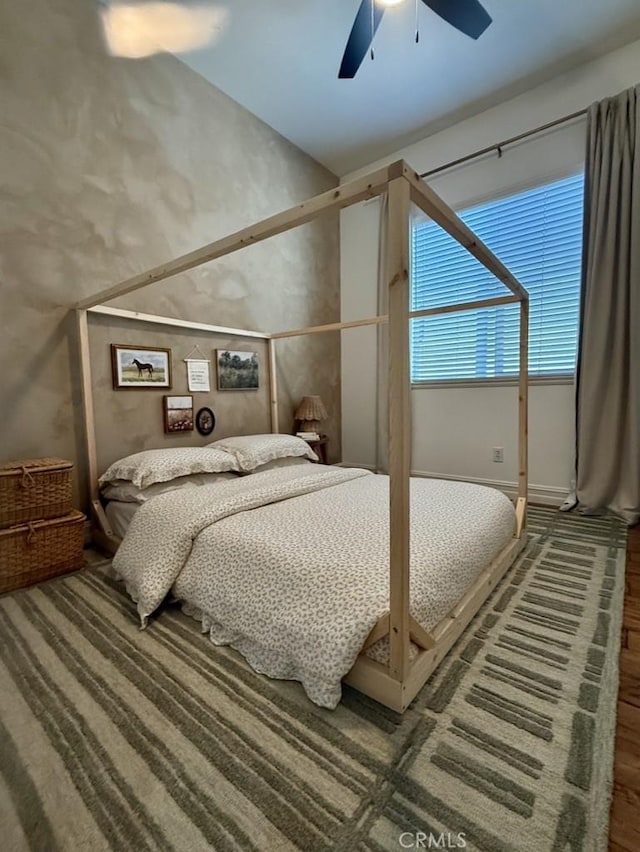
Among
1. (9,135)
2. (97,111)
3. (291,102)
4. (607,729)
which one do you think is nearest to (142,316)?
(9,135)

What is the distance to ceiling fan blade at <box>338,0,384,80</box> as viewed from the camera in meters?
1.89

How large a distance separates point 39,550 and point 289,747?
1543 mm

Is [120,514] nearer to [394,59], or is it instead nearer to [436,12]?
[436,12]

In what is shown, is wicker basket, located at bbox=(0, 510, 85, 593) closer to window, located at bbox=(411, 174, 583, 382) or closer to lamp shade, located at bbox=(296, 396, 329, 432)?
lamp shade, located at bbox=(296, 396, 329, 432)

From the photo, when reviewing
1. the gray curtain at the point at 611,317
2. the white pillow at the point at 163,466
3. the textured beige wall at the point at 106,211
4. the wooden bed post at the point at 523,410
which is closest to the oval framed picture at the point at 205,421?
the textured beige wall at the point at 106,211

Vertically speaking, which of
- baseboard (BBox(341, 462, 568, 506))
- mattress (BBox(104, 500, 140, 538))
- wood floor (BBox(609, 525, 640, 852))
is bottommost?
wood floor (BBox(609, 525, 640, 852))

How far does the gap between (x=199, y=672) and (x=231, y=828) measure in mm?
487

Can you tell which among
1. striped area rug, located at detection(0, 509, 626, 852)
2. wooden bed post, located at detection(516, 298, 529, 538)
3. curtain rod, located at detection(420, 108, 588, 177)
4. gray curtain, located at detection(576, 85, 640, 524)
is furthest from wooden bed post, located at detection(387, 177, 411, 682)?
curtain rod, located at detection(420, 108, 588, 177)

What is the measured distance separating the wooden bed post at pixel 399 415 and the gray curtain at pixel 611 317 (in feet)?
7.69

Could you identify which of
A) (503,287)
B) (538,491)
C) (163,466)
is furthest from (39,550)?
(503,287)

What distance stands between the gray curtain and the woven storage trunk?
324 cm

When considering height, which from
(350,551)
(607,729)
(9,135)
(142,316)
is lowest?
(607,729)

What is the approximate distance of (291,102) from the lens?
9.85 feet

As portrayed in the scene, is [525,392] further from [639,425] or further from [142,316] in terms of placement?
[142,316]
